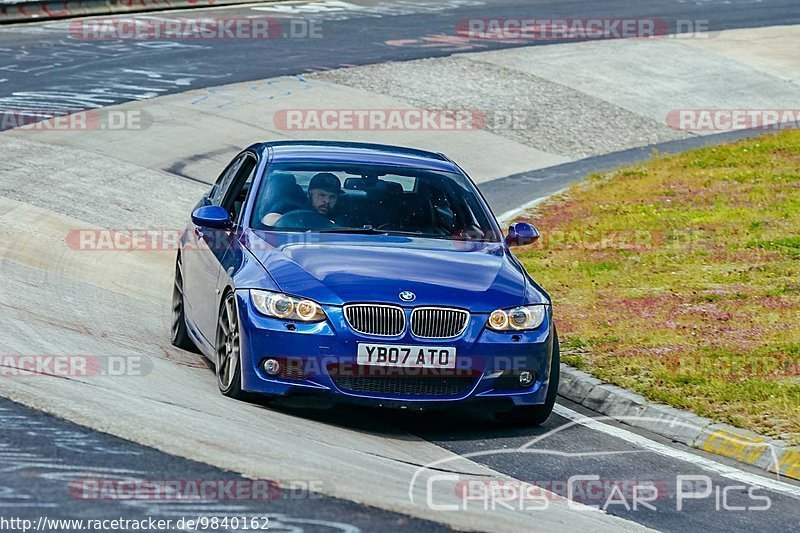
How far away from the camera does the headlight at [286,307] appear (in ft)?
27.4

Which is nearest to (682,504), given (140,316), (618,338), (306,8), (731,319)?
(618,338)

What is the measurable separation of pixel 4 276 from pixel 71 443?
5.38 meters

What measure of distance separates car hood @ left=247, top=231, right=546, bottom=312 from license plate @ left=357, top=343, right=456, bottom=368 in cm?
28

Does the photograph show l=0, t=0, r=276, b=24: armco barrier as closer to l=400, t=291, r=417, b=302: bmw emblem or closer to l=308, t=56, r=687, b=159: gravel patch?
l=308, t=56, r=687, b=159: gravel patch

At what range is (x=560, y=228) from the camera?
1741 cm

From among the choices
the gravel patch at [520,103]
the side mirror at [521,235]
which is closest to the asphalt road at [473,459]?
the side mirror at [521,235]

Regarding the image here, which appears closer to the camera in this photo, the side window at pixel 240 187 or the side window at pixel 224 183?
the side window at pixel 240 187

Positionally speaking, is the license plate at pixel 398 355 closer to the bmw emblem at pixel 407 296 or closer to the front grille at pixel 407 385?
the front grille at pixel 407 385

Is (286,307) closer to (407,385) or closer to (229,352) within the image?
(229,352)

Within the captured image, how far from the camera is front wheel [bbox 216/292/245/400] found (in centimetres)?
864

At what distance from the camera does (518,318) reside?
866 cm

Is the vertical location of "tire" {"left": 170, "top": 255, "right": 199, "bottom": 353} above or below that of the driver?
below

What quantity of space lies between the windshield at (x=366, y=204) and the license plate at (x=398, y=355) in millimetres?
1486

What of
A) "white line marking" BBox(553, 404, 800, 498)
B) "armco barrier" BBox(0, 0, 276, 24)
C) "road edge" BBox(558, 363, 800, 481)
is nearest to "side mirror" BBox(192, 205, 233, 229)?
"white line marking" BBox(553, 404, 800, 498)
